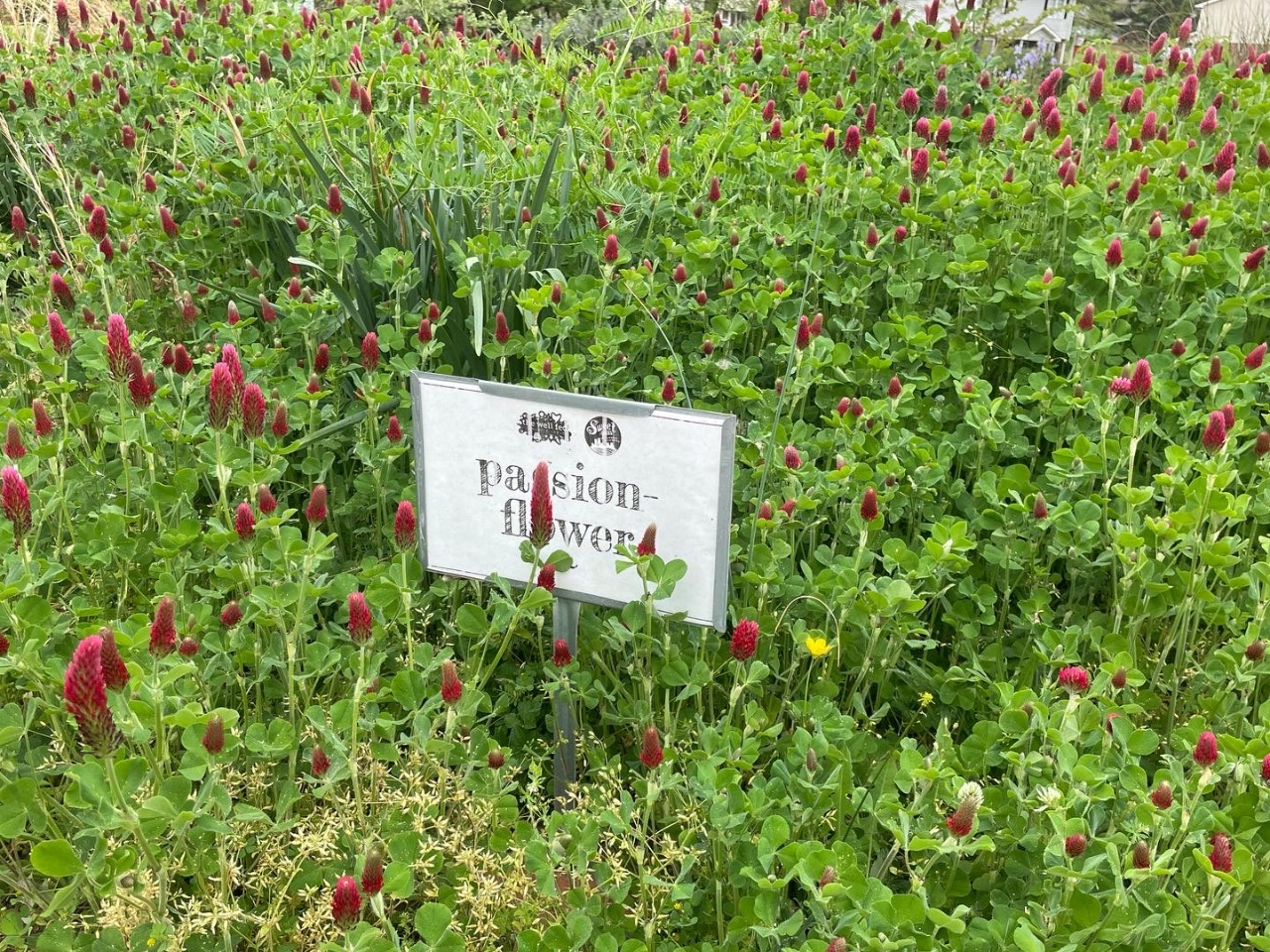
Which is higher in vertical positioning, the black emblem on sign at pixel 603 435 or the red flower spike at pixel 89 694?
the black emblem on sign at pixel 603 435

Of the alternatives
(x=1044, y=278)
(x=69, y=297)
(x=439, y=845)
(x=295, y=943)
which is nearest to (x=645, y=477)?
(x=439, y=845)

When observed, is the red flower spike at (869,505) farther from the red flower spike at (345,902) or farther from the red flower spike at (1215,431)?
the red flower spike at (345,902)

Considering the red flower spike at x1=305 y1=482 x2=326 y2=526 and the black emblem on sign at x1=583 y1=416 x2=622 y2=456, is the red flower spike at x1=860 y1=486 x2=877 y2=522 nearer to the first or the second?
the black emblem on sign at x1=583 y1=416 x2=622 y2=456

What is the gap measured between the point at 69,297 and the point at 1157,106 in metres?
3.90

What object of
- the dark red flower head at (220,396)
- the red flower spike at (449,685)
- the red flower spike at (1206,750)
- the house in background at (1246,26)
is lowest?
the red flower spike at (1206,750)

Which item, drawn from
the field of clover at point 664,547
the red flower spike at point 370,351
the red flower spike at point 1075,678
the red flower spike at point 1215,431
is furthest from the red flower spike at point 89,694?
the red flower spike at point 1215,431

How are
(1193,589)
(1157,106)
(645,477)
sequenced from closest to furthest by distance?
(645,477) → (1193,589) → (1157,106)

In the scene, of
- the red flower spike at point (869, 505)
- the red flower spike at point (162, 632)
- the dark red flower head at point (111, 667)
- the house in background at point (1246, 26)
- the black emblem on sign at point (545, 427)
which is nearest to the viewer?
the dark red flower head at point (111, 667)

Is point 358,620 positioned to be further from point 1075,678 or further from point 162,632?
point 1075,678

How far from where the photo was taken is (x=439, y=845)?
170cm

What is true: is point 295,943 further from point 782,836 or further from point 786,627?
point 786,627

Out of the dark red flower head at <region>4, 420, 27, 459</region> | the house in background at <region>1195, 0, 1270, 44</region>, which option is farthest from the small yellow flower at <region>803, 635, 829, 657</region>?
the house in background at <region>1195, 0, 1270, 44</region>

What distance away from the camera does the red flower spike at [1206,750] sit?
1.60m

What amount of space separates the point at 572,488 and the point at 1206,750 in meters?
1.07
